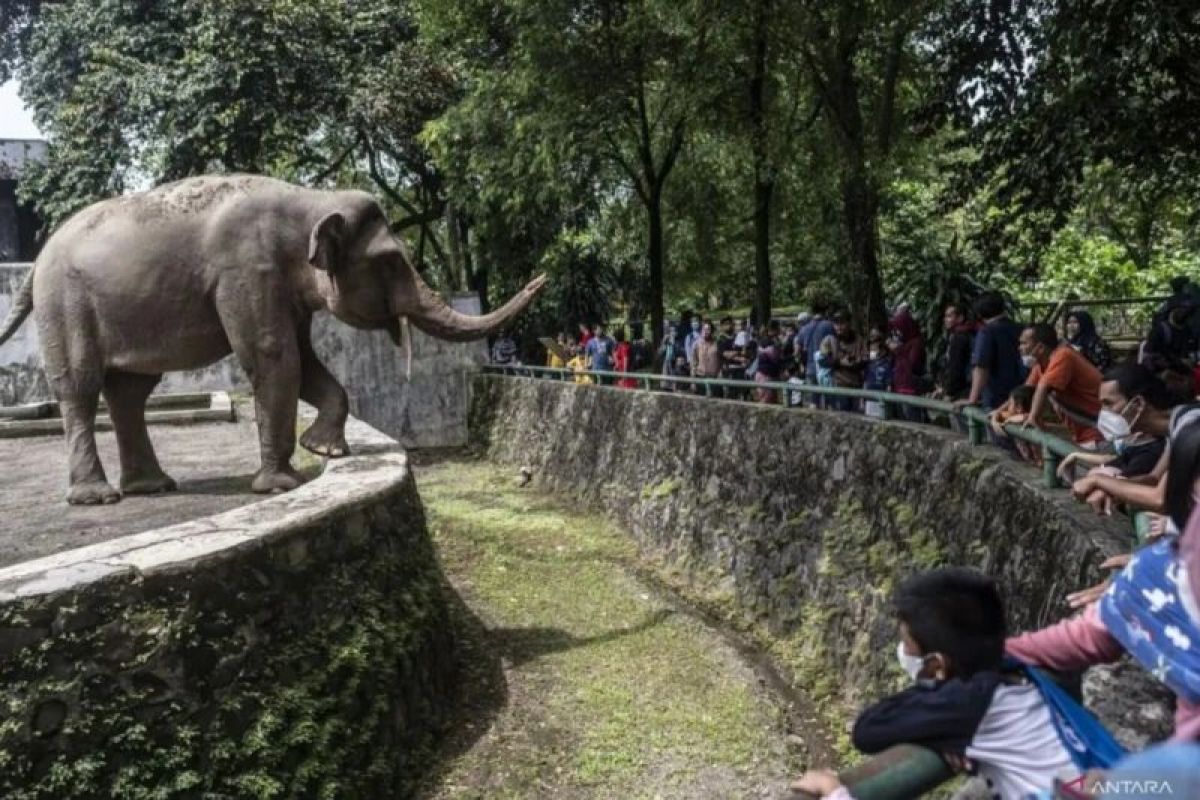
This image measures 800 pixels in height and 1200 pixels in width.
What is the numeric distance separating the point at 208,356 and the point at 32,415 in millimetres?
7446

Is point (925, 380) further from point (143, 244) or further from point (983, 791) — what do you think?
point (983, 791)

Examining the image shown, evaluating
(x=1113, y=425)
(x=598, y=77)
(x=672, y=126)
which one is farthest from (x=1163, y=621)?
(x=672, y=126)

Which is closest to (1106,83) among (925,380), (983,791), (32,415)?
(925,380)

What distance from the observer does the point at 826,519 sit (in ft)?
25.1

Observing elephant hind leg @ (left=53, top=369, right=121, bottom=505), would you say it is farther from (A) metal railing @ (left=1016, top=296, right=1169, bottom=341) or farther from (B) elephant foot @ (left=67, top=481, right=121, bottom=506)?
(A) metal railing @ (left=1016, top=296, right=1169, bottom=341)

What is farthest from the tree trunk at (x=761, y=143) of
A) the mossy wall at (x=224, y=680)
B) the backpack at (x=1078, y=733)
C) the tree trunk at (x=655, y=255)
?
the backpack at (x=1078, y=733)

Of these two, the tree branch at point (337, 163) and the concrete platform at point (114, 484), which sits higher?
the tree branch at point (337, 163)

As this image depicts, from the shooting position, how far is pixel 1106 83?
6.80m

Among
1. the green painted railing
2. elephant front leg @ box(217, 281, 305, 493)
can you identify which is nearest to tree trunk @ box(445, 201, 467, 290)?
the green painted railing

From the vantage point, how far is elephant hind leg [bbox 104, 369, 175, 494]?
7.04m

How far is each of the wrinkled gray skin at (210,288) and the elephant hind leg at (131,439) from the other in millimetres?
145

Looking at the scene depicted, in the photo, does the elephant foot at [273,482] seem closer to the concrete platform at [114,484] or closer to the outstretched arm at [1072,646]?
the concrete platform at [114,484]

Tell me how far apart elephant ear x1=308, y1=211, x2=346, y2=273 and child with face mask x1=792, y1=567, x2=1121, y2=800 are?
5.08 m

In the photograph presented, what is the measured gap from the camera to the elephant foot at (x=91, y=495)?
6.61 metres
